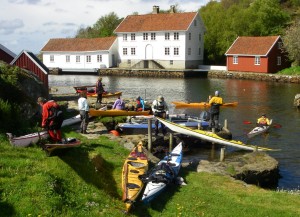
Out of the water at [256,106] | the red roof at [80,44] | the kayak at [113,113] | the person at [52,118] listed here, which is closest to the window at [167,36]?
the red roof at [80,44]

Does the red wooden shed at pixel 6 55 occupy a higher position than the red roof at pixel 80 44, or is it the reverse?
the red roof at pixel 80 44

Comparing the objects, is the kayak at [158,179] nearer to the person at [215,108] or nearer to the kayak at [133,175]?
the kayak at [133,175]

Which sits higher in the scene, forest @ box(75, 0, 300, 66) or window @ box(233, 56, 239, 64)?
forest @ box(75, 0, 300, 66)

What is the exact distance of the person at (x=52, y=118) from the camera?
13.7m

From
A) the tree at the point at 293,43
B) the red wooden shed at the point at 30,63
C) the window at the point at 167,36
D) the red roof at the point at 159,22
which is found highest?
the red roof at the point at 159,22

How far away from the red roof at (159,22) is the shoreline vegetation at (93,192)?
62402mm

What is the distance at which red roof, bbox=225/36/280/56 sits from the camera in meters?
65.2

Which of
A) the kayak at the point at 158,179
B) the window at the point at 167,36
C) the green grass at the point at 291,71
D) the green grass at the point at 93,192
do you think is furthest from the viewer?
the window at the point at 167,36

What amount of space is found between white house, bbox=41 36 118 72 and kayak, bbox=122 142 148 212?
6338 centimetres

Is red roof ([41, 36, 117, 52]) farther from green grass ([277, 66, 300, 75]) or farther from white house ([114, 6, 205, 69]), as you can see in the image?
green grass ([277, 66, 300, 75])

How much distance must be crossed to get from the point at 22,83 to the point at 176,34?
57.9m

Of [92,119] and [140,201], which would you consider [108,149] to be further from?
[92,119]

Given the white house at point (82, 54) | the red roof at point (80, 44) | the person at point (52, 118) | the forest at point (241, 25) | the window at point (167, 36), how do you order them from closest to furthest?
the person at point (52, 118) < the forest at point (241, 25) < the window at point (167, 36) < the white house at point (82, 54) < the red roof at point (80, 44)

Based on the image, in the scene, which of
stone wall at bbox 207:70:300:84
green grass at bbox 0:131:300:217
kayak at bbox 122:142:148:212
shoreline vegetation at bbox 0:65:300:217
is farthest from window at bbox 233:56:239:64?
green grass at bbox 0:131:300:217
